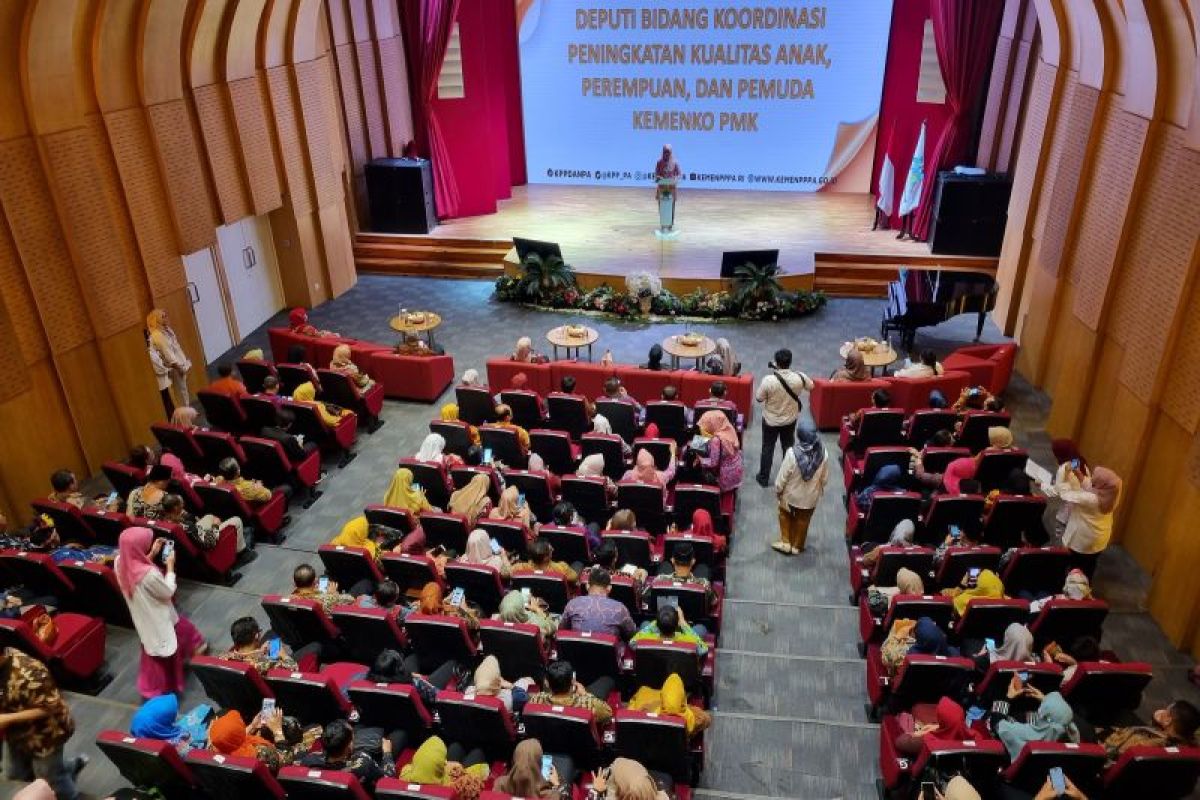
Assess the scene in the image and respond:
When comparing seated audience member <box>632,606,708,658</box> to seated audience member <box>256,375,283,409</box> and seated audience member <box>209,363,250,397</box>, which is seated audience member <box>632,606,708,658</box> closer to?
seated audience member <box>256,375,283,409</box>

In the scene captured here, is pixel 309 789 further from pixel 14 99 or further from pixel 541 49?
pixel 541 49

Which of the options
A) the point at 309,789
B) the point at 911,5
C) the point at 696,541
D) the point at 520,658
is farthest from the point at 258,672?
the point at 911,5

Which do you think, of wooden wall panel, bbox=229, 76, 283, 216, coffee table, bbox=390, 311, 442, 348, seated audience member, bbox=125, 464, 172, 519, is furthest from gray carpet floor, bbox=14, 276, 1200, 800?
wooden wall panel, bbox=229, 76, 283, 216

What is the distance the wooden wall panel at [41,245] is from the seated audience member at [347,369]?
2.42 metres

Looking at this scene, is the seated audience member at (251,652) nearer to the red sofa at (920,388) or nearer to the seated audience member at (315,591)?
the seated audience member at (315,591)

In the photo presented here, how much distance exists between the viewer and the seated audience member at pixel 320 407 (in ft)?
28.2

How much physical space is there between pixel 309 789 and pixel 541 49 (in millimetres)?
14596

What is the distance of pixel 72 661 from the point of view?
5711 millimetres

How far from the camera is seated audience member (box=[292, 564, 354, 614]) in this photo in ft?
18.1

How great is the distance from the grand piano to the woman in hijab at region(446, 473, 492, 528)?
6.21m

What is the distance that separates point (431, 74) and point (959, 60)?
28.8ft

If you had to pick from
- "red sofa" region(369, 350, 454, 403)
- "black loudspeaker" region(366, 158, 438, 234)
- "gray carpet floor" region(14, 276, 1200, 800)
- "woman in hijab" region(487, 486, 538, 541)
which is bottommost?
"gray carpet floor" region(14, 276, 1200, 800)

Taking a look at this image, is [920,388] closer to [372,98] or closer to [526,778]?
[526,778]

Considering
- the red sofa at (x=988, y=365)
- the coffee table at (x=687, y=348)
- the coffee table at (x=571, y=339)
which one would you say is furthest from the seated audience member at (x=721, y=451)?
the red sofa at (x=988, y=365)
